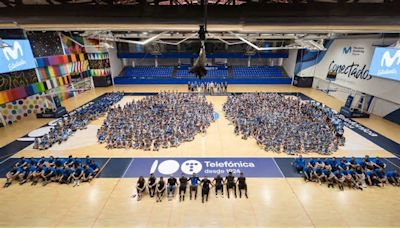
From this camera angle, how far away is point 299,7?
288cm

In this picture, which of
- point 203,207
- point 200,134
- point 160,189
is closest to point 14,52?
point 200,134

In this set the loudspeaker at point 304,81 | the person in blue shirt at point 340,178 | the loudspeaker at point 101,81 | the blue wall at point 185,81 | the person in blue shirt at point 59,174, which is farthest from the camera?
the blue wall at point 185,81

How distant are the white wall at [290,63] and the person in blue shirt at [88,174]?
25913 mm

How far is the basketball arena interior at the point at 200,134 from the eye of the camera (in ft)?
10.1

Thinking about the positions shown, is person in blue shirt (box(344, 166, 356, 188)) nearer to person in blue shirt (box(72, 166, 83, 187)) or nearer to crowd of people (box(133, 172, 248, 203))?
crowd of people (box(133, 172, 248, 203))

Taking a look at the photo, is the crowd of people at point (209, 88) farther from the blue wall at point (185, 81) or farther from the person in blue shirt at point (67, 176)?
the person in blue shirt at point (67, 176)

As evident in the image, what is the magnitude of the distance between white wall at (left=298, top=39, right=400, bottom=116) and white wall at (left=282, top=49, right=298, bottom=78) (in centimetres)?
362

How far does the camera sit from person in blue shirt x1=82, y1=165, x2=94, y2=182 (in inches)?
343

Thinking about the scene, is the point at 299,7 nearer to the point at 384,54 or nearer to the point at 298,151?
the point at 298,151

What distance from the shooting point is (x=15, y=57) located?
1405 cm

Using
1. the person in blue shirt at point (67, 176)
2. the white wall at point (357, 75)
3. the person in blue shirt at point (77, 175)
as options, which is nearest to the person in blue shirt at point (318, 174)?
the person in blue shirt at point (77, 175)

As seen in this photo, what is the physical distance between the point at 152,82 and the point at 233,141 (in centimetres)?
1895

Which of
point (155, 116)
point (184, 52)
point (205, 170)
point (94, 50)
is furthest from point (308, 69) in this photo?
point (94, 50)

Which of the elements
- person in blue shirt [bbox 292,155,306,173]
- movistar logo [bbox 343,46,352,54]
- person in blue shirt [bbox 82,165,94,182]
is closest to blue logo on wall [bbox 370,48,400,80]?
movistar logo [bbox 343,46,352,54]
